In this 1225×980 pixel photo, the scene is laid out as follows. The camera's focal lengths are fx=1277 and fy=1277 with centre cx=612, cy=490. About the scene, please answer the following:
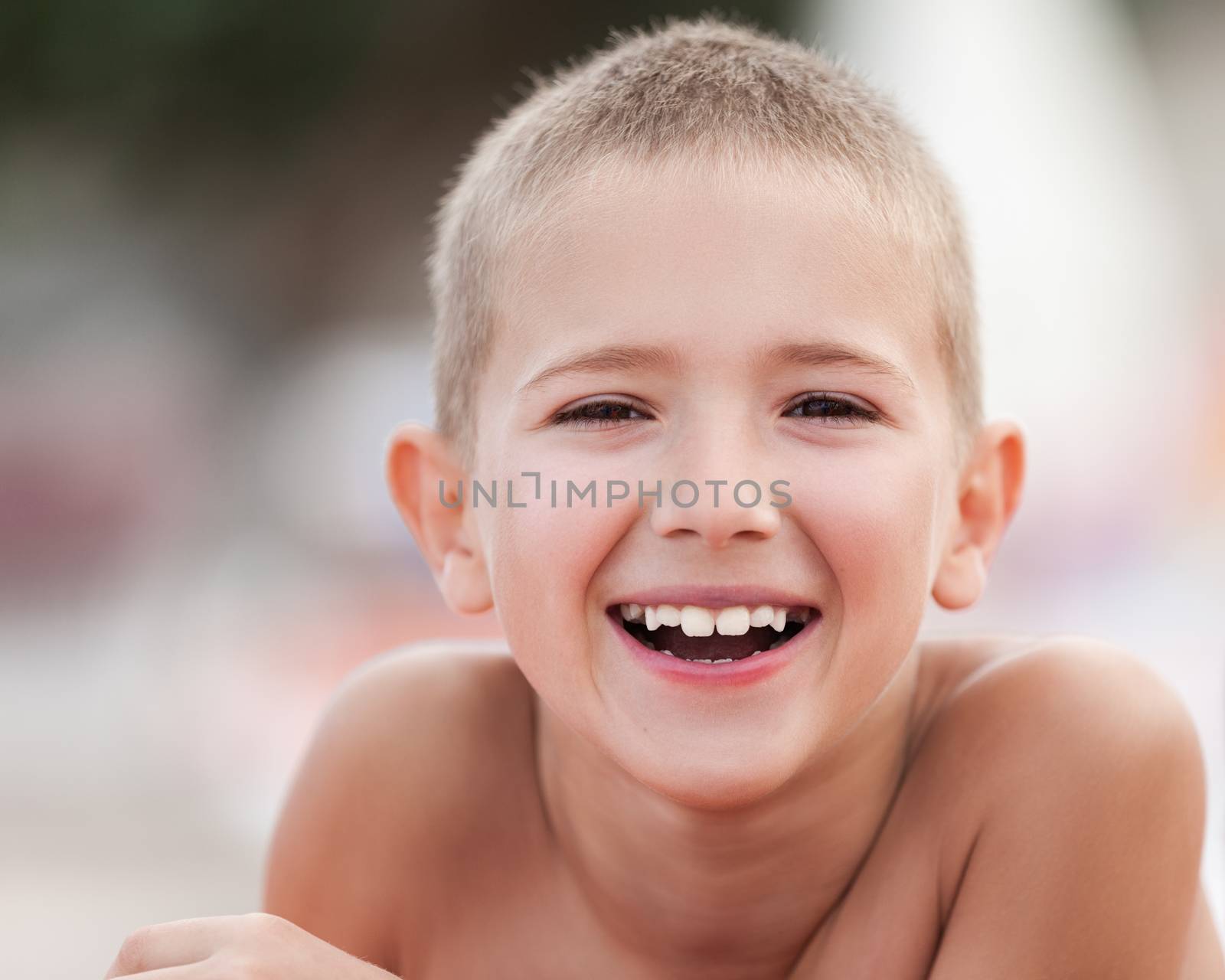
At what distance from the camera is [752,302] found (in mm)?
661

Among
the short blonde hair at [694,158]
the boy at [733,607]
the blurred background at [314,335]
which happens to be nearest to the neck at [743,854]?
the boy at [733,607]

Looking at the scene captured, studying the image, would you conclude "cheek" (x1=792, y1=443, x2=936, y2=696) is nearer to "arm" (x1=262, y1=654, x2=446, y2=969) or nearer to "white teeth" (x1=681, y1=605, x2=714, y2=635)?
"white teeth" (x1=681, y1=605, x2=714, y2=635)

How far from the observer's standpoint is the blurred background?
2135 mm

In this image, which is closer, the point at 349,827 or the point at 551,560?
the point at 551,560

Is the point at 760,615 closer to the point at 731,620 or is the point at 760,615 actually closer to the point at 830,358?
the point at 731,620

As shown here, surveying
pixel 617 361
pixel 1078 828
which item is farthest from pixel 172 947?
pixel 1078 828

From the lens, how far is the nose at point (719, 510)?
63cm

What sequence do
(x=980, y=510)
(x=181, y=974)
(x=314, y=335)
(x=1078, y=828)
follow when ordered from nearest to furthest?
1. (x=181, y=974)
2. (x=1078, y=828)
3. (x=980, y=510)
4. (x=314, y=335)

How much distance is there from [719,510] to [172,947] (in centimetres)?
36

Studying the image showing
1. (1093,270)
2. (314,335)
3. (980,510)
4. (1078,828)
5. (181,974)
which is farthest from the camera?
(314,335)

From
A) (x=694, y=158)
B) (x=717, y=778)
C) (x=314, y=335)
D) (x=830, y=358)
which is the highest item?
(x=314, y=335)

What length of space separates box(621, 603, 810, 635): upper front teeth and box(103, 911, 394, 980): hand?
24 centimetres

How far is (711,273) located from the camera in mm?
665

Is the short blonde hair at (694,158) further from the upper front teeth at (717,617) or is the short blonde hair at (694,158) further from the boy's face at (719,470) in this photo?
the upper front teeth at (717,617)
